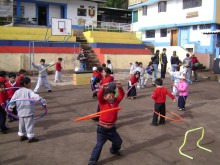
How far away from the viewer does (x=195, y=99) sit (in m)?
12.5

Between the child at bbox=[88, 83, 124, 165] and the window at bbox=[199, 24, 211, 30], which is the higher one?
the window at bbox=[199, 24, 211, 30]

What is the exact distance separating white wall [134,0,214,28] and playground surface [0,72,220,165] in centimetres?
1625

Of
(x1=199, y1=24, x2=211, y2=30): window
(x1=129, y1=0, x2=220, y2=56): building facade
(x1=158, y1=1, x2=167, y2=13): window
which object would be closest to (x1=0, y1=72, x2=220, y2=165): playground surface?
(x1=129, y1=0, x2=220, y2=56): building facade

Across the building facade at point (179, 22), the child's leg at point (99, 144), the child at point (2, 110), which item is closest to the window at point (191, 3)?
the building facade at point (179, 22)

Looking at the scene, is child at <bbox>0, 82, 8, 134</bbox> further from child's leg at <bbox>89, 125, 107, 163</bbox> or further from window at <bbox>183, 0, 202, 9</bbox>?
window at <bbox>183, 0, 202, 9</bbox>

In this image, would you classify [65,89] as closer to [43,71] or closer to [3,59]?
[43,71]

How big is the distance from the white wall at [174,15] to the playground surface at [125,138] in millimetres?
16252

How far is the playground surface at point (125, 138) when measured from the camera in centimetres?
566

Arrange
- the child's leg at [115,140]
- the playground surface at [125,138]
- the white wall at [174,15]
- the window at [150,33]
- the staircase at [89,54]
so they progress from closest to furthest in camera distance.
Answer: the child's leg at [115,140] → the playground surface at [125,138] → the staircase at [89,54] → the white wall at [174,15] → the window at [150,33]

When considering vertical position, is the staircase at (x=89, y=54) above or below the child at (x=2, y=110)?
above

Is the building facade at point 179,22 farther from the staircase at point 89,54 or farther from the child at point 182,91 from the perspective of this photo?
the child at point 182,91

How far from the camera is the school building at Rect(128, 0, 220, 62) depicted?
24.8 m

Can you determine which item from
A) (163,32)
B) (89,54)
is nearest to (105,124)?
(89,54)

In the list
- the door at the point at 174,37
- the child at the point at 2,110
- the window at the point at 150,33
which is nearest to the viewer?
the child at the point at 2,110
